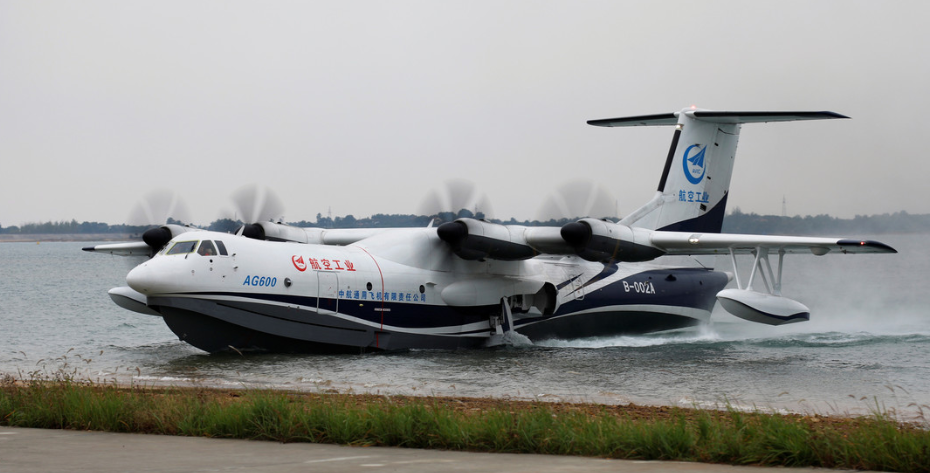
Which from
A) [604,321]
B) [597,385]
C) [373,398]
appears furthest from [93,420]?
[604,321]

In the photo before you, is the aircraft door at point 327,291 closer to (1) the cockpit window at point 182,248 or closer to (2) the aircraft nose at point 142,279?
(1) the cockpit window at point 182,248

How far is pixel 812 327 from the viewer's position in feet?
76.6

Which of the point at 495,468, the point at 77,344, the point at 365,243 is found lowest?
the point at 77,344

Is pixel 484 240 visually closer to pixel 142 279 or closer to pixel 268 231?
pixel 268 231

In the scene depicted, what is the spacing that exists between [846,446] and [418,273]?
38.7 feet

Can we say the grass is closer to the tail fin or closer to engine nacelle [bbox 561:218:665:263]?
engine nacelle [bbox 561:218:665:263]

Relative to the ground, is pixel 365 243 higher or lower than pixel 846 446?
higher

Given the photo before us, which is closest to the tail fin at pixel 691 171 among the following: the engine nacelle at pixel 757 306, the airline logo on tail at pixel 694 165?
the airline logo on tail at pixel 694 165

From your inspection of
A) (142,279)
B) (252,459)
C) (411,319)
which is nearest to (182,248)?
(142,279)

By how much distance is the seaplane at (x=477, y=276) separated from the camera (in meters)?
14.5

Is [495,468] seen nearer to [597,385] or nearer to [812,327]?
[597,385]

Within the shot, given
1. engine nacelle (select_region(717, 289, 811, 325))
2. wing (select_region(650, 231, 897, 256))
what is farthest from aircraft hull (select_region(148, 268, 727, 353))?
engine nacelle (select_region(717, 289, 811, 325))

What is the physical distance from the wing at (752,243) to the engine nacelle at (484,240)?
2553 mm

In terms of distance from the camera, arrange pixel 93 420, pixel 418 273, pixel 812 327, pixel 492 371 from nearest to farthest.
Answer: pixel 93 420 < pixel 492 371 < pixel 418 273 < pixel 812 327
